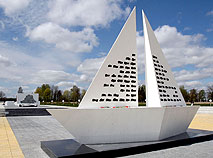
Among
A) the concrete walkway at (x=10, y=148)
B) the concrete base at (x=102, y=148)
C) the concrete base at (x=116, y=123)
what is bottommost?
the concrete walkway at (x=10, y=148)

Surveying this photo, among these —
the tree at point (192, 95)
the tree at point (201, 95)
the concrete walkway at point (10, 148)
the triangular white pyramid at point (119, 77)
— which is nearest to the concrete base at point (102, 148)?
the concrete walkway at point (10, 148)

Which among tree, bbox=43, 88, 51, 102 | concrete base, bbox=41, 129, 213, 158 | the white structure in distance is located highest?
tree, bbox=43, 88, 51, 102

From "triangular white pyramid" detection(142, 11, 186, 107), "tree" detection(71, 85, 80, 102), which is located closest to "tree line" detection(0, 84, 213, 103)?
"tree" detection(71, 85, 80, 102)

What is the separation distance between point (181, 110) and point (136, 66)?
2405 mm

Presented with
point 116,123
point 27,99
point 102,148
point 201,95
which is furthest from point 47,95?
point 102,148

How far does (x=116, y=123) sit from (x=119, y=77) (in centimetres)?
180

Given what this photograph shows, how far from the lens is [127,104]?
754cm

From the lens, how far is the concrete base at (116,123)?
241 inches

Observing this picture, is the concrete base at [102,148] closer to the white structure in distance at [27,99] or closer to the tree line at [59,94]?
the white structure in distance at [27,99]

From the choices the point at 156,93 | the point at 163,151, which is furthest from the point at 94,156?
the point at 156,93

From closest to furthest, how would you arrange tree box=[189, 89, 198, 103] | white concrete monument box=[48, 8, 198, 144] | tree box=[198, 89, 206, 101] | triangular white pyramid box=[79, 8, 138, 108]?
1. white concrete monument box=[48, 8, 198, 144]
2. triangular white pyramid box=[79, 8, 138, 108]
3. tree box=[189, 89, 198, 103]
4. tree box=[198, 89, 206, 101]

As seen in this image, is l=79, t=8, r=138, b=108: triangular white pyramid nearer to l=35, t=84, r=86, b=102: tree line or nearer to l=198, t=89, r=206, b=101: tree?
l=35, t=84, r=86, b=102: tree line

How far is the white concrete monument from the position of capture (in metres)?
6.32

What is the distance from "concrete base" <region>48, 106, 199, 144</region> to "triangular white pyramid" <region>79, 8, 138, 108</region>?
63cm
